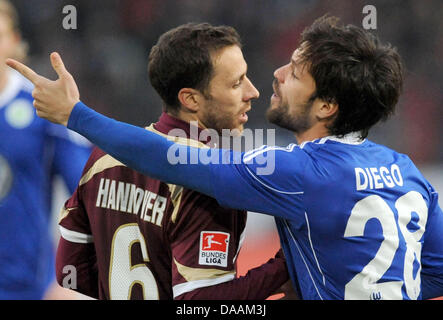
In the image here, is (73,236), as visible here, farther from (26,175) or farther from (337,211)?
(337,211)

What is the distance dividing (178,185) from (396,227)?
2.53ft

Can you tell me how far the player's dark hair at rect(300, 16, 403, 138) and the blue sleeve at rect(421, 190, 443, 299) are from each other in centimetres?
41

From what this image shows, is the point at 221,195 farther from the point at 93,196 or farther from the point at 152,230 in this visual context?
the point at 93,196

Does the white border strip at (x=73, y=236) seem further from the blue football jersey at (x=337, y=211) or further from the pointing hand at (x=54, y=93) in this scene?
the blue football jersey at (x=337, y=211)

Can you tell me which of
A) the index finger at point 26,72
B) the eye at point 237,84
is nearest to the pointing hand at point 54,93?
the index finger at point 26,72

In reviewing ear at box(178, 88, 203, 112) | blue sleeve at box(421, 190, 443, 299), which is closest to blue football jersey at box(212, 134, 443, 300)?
blue sleeve at box(421, 190, 443, 299)

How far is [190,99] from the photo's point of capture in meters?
2.41

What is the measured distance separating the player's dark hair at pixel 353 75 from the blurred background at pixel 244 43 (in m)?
4.96

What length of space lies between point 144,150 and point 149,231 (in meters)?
0.31

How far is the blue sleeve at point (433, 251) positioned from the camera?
233 centimetres

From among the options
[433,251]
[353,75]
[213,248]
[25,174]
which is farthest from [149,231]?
[25,174]

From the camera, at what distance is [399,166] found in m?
2.26

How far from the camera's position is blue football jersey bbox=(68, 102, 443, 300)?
2053 mm

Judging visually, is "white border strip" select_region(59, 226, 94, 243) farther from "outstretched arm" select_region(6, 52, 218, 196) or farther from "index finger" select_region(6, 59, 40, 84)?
"index finger" select_region(6, 59, 40, 84)
